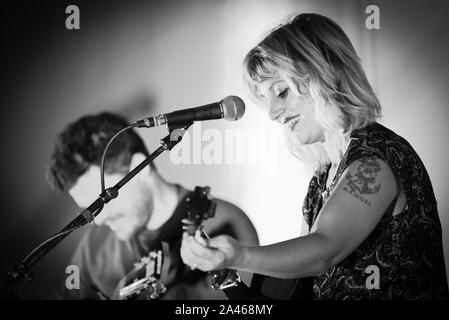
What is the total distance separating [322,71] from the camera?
1705mm

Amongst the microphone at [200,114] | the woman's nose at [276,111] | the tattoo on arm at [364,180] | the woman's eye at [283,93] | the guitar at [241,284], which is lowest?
the guitar at [241,284]

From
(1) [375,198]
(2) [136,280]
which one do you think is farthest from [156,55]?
(1) [375,198]

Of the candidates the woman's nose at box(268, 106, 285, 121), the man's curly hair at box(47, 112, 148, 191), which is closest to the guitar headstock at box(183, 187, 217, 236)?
the woman's nose at box(268, 106, 285, 121)

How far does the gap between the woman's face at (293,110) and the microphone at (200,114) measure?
0.25 metres

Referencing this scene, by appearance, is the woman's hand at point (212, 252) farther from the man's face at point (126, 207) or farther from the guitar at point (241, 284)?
the man's face at point (126, 207)

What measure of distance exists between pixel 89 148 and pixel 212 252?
58.4 inches

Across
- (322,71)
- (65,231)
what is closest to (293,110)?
(322,71)

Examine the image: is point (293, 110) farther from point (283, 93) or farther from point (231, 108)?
point (231, 108)

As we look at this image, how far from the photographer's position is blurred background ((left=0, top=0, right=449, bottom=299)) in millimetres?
2336

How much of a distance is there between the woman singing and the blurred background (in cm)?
42

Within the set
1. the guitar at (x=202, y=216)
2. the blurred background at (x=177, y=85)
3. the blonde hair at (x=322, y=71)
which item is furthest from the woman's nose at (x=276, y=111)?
the guitar at (x=202, y=216)

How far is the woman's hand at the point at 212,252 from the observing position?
1104 mm

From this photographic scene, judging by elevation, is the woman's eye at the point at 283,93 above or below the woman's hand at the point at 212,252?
above
